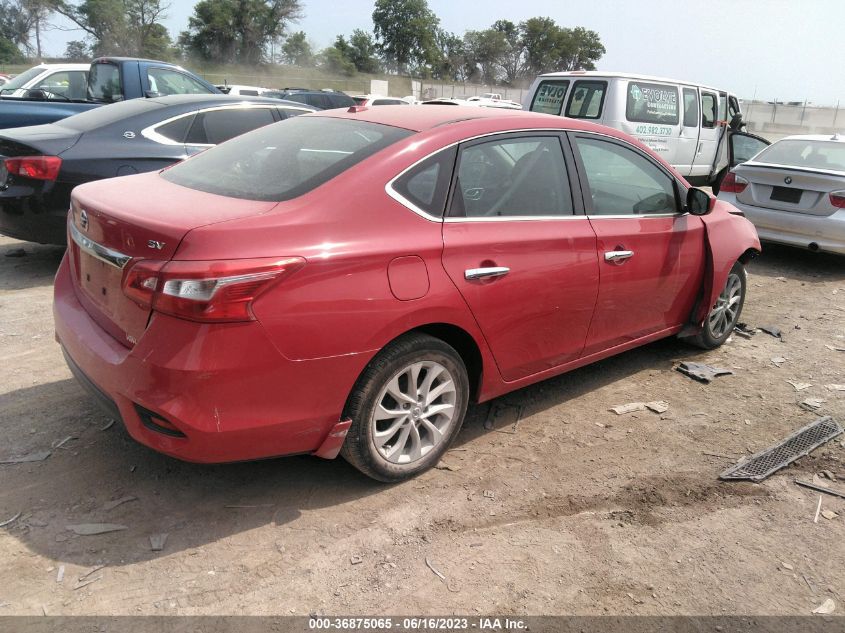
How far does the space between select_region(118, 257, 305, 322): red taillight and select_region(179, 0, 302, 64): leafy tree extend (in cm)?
7729

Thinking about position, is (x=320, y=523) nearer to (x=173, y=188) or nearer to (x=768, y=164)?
(x=173, y=188)

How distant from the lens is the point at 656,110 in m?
11.4

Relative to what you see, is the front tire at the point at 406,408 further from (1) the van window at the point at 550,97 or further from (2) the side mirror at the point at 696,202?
(1) the van window at the point at 550,97

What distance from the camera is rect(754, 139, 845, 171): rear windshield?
8.23 meters

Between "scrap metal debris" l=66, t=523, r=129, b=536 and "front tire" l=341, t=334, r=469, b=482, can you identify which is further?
"front tire" l=341, t=334, r=469, b=482

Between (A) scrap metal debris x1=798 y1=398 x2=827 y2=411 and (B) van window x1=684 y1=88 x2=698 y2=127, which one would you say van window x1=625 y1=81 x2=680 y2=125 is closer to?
(B) van window x1=684 y1=88 x2=698 y2=127

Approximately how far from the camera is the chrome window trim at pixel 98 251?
2809 millimetres

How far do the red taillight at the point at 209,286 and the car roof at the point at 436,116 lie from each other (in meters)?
1.22

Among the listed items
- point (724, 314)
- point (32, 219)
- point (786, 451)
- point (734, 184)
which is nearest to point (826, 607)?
point (786, 451)

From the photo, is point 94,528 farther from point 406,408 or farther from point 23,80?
point 23,80

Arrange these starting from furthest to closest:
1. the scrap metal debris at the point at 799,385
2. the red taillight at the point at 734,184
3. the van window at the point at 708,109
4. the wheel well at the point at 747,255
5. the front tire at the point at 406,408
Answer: the van window at the point at 708,109, the red taillight at the point at 734,184, the wheel well at the point at 747,255, the scrap metal debris at the point at 799,385, the front tire at the point at 406,408

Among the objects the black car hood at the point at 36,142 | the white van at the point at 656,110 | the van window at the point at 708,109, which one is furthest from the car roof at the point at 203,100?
the van window at the point at 708,109

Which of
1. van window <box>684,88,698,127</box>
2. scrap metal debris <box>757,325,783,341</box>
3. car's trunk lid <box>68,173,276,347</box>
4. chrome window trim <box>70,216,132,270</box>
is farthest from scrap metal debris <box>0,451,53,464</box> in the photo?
van window <box>684,88,698,127</box>

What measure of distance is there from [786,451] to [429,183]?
8.17 feet
